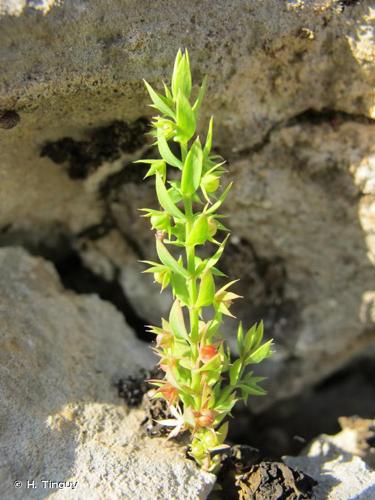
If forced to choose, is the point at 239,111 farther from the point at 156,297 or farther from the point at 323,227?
the point at 156,297

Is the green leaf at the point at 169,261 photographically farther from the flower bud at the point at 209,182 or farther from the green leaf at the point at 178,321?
→ the flower bud at the point at 209,182

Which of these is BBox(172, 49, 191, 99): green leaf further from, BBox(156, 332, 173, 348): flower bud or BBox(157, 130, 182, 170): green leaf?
BBox(156, 332, 173, 348): flower bud

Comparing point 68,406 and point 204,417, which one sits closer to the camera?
point 204,417

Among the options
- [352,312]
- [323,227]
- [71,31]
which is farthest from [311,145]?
[71,31]


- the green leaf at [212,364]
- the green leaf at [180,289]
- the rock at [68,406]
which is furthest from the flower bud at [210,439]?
the green leaf at [180,289]

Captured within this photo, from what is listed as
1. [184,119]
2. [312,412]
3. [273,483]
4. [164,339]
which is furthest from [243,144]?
[312,412]

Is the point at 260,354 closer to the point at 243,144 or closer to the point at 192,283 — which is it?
the point at 192,283

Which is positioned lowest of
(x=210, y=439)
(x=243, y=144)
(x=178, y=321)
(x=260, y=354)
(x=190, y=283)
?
(x=210, y=439)
